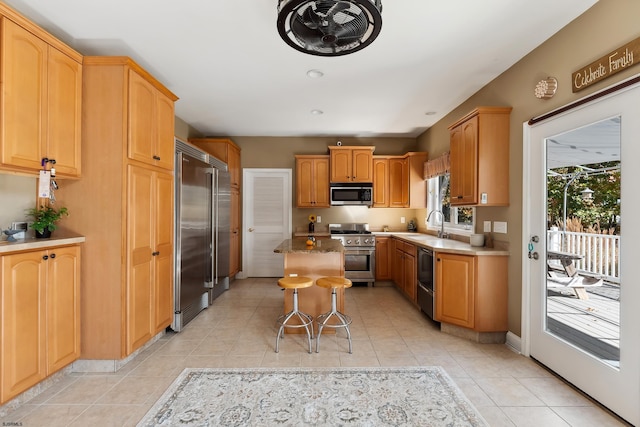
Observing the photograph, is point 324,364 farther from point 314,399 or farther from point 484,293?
point 484,293

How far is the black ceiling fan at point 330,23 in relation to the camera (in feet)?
4.73

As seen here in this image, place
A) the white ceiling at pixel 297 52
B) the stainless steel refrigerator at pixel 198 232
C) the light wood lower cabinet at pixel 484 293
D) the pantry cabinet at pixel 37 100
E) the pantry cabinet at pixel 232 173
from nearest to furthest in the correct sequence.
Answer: the pantry cabinet at pixel 37 100 → the white ceiling at pixel 297 52 → the light wood lower cabinet at pixel 484 293 → the stainless steel refrigerator at pixel 198 232 → the pantry cabinet at pixel 232 173

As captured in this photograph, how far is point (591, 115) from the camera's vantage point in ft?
6.44

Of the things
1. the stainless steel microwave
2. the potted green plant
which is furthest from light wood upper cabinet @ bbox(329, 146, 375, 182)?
the potted green plant

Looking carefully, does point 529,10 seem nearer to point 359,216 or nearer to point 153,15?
point 153,15

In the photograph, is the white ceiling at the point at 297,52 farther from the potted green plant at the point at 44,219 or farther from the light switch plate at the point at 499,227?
the light switch plate at the point at 499,227

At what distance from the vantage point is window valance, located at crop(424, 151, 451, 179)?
416 centimetres

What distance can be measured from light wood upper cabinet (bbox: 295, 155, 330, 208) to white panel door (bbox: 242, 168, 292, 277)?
0.32m

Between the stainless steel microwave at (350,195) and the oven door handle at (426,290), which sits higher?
the stainless steel microwave at (350,195)

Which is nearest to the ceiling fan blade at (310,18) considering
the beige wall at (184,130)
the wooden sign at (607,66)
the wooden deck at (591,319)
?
the wooden sign at (607,66)

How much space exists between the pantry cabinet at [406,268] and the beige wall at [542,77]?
3.44ft

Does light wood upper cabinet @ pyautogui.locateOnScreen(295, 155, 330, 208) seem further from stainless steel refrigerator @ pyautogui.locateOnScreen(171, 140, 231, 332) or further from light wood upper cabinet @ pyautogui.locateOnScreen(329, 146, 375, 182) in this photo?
stainless steel refrigerator @ pyautogui.locateOnScreen(171, 140, 231, 332)

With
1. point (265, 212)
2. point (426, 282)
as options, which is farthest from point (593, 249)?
point (265, 212)

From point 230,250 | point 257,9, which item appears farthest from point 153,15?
point 230,250
